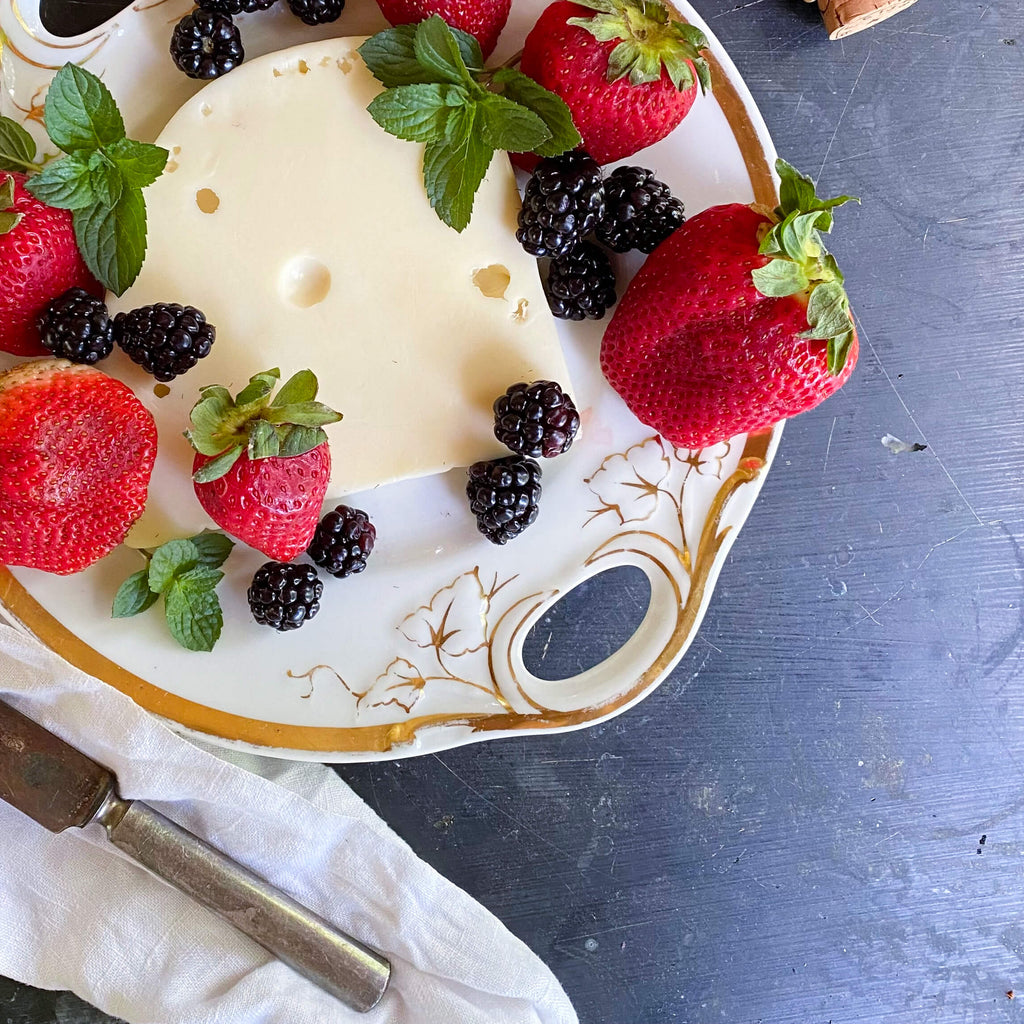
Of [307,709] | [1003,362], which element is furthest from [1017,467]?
[307,709]

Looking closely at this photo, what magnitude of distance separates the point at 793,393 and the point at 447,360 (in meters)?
0.45

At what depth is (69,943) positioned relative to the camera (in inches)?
47.3

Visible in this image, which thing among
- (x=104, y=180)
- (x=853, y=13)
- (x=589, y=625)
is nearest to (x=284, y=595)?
(x=589, y=625)

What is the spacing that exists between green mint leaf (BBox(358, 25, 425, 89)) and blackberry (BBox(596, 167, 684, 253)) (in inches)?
10.7

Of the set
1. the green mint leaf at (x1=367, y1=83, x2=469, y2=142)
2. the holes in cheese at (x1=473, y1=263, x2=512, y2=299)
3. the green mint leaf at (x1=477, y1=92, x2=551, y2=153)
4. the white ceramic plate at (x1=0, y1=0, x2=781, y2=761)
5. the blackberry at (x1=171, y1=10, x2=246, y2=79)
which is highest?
the blackberry at (x1=171, y1=10, x2=246, y2=79)

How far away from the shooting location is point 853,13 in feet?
4.03

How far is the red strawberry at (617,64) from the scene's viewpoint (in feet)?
3.18

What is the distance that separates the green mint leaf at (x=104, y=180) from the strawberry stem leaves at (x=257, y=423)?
0.29 m

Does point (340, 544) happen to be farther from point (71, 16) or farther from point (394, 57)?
point (71, 16)

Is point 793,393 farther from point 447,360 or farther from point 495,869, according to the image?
point 495,869

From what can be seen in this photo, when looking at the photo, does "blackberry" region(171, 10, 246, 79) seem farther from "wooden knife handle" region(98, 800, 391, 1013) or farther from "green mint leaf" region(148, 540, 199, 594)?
"wooden knife handle" region(98, 800, 391, 1013)

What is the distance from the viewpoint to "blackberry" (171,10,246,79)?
1104 millimetres

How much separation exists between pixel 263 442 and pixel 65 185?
0.41m

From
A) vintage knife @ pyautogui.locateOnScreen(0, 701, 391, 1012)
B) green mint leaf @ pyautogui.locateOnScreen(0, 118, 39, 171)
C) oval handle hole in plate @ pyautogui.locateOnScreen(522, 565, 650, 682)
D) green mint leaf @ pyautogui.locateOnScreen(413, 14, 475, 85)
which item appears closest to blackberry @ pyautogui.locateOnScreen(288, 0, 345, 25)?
green mint leaf @ pyautogui.locateOnScreen(413, 14, 475, 85)
